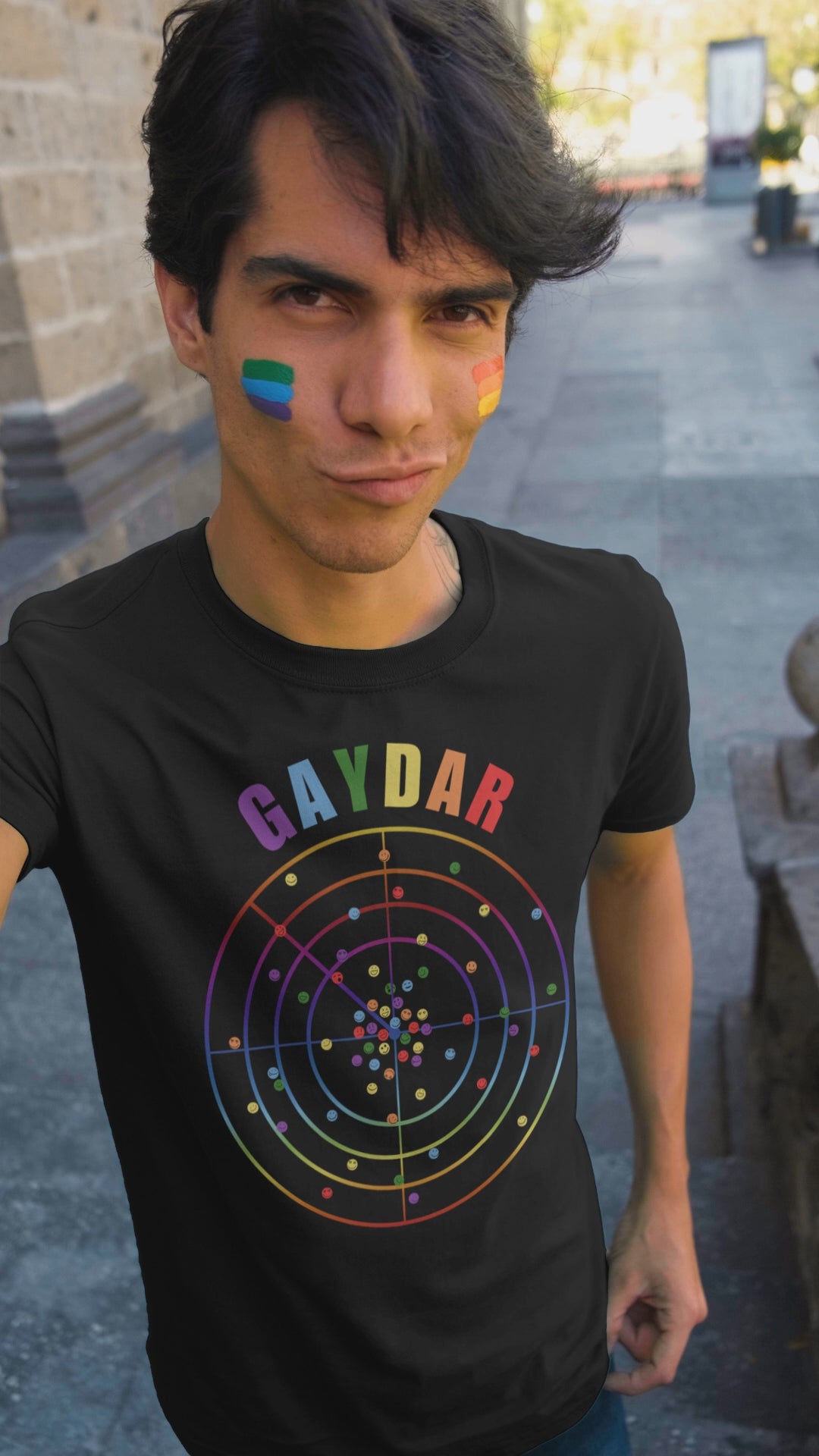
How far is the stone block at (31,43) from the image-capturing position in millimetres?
4531

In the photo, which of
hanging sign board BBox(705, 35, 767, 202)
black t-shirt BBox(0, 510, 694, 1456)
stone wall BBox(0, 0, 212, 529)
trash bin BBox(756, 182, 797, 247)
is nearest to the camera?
black t-shirt BBox(0, 510, 694, 1456)

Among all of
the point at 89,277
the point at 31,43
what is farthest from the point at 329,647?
the point at 89,277

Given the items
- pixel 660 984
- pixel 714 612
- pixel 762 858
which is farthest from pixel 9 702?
pixel 714 612

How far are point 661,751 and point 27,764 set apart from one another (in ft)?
2.49

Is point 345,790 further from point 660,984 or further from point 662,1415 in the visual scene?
point 662,1415

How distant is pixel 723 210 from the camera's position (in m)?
25.3

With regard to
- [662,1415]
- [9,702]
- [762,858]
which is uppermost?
[9,702]

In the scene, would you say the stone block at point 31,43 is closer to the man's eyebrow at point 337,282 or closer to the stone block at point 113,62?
the stone block at point 113,62

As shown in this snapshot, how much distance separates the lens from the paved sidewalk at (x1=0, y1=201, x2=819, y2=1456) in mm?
2295

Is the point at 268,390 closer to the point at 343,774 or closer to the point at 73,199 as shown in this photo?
the point at 343,774

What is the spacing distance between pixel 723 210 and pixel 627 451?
1940 cm

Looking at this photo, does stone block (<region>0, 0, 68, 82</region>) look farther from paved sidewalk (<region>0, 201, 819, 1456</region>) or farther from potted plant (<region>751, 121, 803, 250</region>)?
potted plant (<region>751, 121, 803, 250</region>)

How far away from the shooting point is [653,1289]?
163cm

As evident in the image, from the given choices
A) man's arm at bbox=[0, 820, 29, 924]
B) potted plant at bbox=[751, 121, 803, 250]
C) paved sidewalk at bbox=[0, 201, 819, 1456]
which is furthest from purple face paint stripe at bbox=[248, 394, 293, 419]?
potted plant at bbox=[751, 121, 803, 250]
